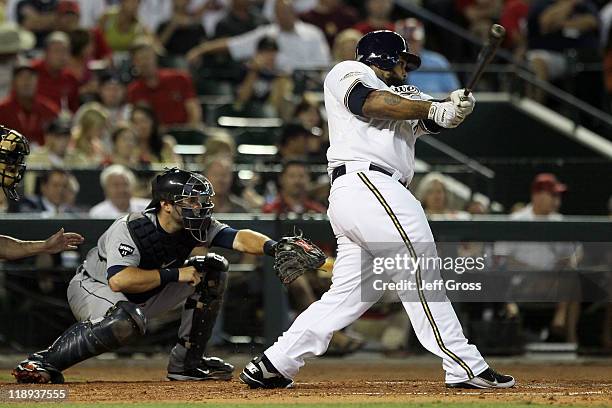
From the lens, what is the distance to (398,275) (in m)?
6.92

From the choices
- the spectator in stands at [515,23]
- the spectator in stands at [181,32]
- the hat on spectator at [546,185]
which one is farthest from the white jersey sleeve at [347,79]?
the spectator in stands at [515,23]

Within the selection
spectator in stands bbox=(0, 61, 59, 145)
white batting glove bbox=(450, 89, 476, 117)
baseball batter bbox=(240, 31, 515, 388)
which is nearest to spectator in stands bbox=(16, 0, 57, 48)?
spectator in stands bbox=(0, 61, 59, 145)

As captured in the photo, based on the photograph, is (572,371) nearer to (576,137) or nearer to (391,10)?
(576,137)

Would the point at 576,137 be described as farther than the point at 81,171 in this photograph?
Yes

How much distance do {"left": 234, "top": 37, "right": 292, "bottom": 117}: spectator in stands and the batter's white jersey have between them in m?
5.61

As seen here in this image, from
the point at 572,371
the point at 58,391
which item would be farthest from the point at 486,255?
the point at 58,391

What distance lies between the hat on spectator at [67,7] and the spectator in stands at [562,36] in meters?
5.09

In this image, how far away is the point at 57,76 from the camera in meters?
12.7

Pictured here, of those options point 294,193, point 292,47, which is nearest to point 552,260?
point 294,193

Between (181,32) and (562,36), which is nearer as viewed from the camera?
(181,32)

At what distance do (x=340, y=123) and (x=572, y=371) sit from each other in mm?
3087

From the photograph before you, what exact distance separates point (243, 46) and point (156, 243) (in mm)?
6093

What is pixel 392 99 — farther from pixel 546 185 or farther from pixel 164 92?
pixel 164 92

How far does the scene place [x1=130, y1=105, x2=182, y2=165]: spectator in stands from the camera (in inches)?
456
